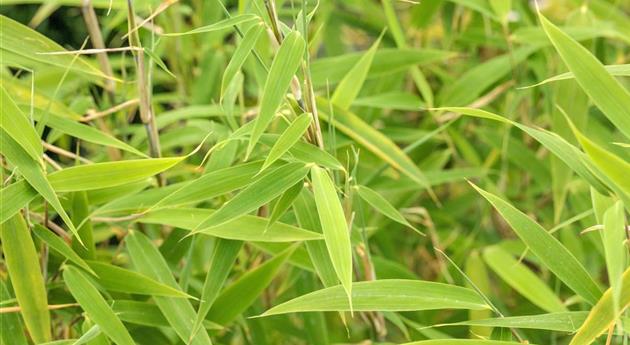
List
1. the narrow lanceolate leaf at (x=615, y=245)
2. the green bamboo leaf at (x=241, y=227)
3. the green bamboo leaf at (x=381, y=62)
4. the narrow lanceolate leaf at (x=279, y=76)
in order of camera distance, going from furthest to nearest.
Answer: the green bamboo leaf at (x=381, y=62)
the green bamboo leaf at (x=241, y=227)
the narrow lanceolate leaf at (x=279, y=76)
the narrow lanceolate leaf at (x=615, y=245)

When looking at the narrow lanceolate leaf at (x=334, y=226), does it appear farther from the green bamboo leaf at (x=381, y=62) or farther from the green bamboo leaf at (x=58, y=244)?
the green bamboo leaf at (x=381, y=62)

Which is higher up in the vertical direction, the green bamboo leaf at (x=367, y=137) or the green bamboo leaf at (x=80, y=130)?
the green bamboo leaf at (x=80, y=130)

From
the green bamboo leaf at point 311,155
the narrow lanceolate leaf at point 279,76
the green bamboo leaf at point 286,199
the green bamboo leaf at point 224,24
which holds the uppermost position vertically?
the green bamboo leaf at point 224,24

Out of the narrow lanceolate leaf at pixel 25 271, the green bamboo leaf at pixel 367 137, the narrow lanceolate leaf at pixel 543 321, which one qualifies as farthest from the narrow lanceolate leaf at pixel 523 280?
the narrow lanceolate leaf at pixel 25 271

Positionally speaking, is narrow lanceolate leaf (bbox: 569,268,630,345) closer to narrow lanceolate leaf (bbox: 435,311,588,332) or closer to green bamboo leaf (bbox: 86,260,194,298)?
narrow lanceolate leaf (bbox: 435,311,588,332)

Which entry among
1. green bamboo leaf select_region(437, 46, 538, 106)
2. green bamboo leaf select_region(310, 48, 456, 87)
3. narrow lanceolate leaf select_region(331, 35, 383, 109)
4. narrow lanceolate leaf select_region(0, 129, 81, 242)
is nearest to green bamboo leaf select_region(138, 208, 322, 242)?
narrow lanceolate leaf select_region(0, 129, 81, 242)

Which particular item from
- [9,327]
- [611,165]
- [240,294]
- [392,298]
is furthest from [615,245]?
[9,327]

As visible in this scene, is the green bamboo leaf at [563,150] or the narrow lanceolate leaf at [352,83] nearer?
the green bamboo leaf at [563,150]
